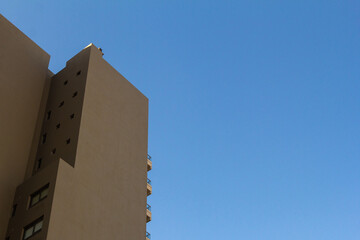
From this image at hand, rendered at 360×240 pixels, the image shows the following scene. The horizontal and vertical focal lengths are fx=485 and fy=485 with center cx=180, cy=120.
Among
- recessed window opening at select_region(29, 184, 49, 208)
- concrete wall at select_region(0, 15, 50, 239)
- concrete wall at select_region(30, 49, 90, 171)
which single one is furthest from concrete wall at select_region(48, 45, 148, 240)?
concrete wall at select_region(0, 15, 50, 239)

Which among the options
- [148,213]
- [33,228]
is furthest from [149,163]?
[33,228]

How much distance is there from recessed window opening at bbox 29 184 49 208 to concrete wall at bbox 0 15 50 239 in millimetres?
2269

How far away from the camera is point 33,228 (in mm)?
31359

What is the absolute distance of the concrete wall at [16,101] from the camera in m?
36.1

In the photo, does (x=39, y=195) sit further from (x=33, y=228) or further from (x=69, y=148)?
(x=69, y=148)

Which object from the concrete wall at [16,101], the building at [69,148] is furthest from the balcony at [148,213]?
the concrete wall at [16,101]

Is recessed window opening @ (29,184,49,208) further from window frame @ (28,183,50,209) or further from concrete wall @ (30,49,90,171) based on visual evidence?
concrete wall @ (30,49,90,171)

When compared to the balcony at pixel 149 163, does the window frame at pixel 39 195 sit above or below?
below

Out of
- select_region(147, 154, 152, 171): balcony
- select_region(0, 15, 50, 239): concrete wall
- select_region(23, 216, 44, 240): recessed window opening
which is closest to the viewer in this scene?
select_region(23, 216, 44, 240): recessed window opening

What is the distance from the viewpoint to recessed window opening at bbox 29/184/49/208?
32469mm

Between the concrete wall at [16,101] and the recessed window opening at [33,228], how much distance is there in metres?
2.53

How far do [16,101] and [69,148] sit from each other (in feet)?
24.7

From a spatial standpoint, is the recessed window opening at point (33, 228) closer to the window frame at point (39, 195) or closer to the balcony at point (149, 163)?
the window frame at point (39, 195)

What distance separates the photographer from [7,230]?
110 ft
